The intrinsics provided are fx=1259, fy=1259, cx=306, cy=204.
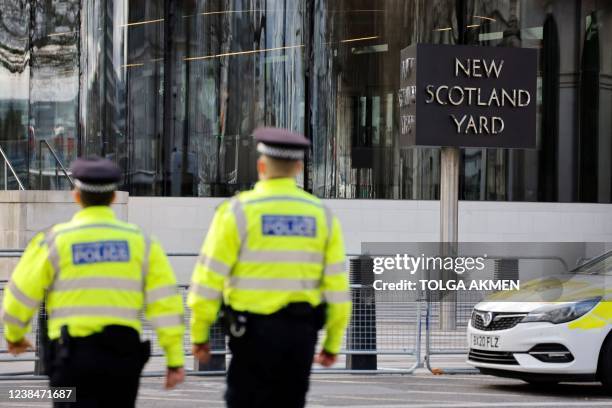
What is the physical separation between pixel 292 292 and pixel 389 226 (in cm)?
1709

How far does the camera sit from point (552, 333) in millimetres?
10805

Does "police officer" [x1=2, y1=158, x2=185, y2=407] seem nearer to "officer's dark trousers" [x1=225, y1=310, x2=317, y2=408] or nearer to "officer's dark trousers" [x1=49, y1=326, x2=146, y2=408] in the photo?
"officer's dark trousers" [x1=49, y1=326, x2=146, y2=408]

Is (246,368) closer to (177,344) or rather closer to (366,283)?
(177,344)

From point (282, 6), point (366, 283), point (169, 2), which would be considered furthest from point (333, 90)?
point (366, 283)

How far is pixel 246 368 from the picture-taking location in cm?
539

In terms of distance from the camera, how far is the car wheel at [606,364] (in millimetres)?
10711

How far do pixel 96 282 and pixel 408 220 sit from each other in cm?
1718

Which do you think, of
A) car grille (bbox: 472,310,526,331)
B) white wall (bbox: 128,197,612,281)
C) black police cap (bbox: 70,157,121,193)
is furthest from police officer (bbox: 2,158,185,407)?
white wall (bbox: 128,197,612,281)

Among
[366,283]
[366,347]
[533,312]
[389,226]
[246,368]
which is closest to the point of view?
[246,368]

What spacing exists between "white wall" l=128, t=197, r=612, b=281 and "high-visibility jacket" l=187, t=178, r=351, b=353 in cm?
1644

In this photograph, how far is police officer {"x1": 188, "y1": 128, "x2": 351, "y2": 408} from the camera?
5.40 metres

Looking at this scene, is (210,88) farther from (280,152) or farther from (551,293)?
(280,152)

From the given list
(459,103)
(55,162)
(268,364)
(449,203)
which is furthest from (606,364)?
(55,162)

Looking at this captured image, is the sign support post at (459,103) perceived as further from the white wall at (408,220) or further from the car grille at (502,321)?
the car grille at (502,321)
